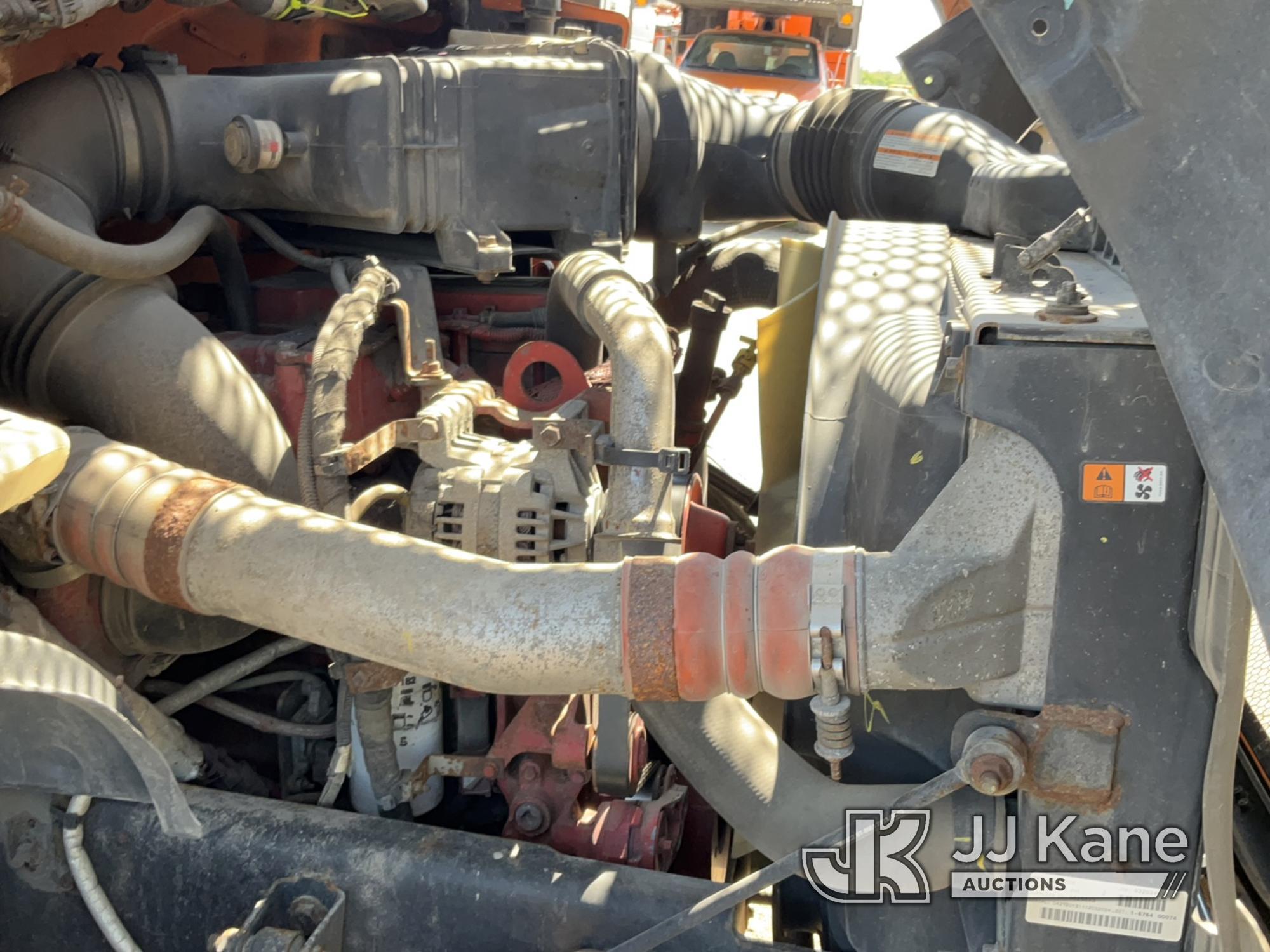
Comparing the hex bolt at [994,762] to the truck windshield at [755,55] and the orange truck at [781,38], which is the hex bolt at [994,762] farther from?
the truck windshield at [755,55]

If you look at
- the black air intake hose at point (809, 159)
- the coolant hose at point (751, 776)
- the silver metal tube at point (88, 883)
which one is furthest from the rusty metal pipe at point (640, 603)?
the black air intake hose at point (809, 159)

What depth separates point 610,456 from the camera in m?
1.63

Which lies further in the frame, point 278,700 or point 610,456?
point 278,700

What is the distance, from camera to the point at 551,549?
1.62 m

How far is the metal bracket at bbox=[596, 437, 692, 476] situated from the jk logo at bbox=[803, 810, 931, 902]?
1.76 ft

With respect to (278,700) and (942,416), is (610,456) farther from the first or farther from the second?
(278,700)

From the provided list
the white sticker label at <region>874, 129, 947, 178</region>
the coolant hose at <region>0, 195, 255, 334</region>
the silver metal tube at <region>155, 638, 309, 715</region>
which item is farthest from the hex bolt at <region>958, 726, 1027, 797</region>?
the white sticker label at <region>874, 129, 947, 178</region>

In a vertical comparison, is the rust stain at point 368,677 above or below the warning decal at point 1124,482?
below

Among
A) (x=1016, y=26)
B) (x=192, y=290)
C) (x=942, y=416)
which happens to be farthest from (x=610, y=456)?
(x=192, y=290)

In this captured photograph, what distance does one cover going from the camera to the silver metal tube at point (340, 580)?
4.20ft

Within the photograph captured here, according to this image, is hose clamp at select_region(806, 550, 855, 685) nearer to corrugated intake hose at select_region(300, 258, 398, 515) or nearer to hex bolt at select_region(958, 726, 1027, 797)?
hex bolt at select_region(958, 726, 1027, 797)

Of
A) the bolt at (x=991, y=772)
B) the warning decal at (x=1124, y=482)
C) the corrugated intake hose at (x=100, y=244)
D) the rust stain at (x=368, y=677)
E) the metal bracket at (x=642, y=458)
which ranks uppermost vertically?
the corrugated intake hose at (x=100, y=244)

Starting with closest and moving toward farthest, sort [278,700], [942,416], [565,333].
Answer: [942,416]
[278,700]
[565,333]

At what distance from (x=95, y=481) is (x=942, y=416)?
43.3 inches
